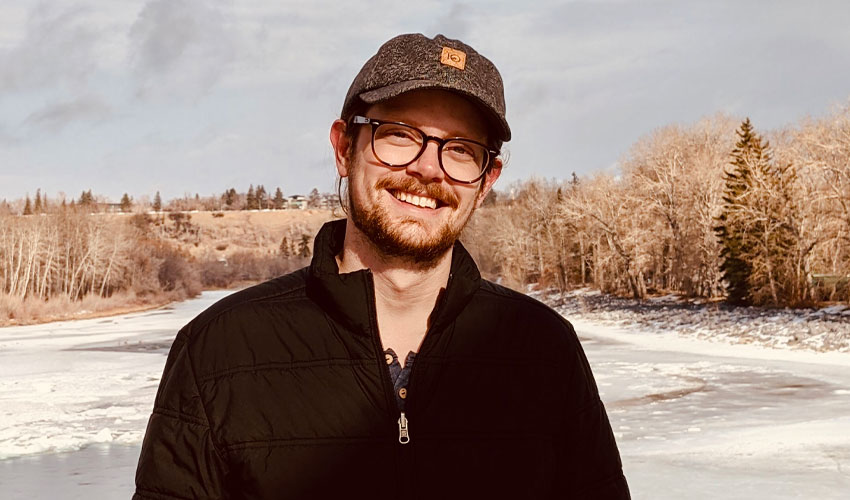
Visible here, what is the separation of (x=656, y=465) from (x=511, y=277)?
45.6 m

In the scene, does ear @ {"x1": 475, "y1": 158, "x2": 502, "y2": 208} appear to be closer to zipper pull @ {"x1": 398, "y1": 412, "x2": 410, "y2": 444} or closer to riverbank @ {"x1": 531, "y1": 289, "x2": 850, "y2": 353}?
zipper pull @ {"x1": 398, "y1": 412, "x2": 410, "y2": 444}

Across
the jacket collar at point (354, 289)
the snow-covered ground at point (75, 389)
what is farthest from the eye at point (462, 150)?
the snow-covered ground at point (75, 389)

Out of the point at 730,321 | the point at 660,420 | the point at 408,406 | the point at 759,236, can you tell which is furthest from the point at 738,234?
the point at 408,406

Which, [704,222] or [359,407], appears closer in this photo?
[359,407]

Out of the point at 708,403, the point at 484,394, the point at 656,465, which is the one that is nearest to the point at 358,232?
the point at 484,394

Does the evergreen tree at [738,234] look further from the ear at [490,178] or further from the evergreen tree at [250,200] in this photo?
the evergreen tree at [250,200]

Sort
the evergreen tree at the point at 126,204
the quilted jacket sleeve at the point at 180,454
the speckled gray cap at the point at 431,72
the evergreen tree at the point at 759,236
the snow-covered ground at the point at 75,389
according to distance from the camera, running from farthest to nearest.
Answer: the evergreen tree at the point at 126,204
the evergreen tree at the point at 759,236
the snow-covered ground at the point at 75,389
the speckled gray cap at the point at 431,72
the quilted jacket sleeve at the point at 180,454

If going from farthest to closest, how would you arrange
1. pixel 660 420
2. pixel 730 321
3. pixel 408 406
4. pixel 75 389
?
pixel 730 321 < pixel 75 389 < pixel 660 420 < pixel 408 406

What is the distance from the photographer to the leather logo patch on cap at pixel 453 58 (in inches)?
71.9

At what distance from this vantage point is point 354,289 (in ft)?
6.10

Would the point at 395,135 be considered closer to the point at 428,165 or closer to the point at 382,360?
the point at 428,165

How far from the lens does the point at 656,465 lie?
7.45m

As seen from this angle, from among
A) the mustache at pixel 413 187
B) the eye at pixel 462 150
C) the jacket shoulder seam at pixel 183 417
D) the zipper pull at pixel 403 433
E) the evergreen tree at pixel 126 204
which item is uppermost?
the evergreen tree at pixel 126 204

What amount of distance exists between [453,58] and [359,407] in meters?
0.85
